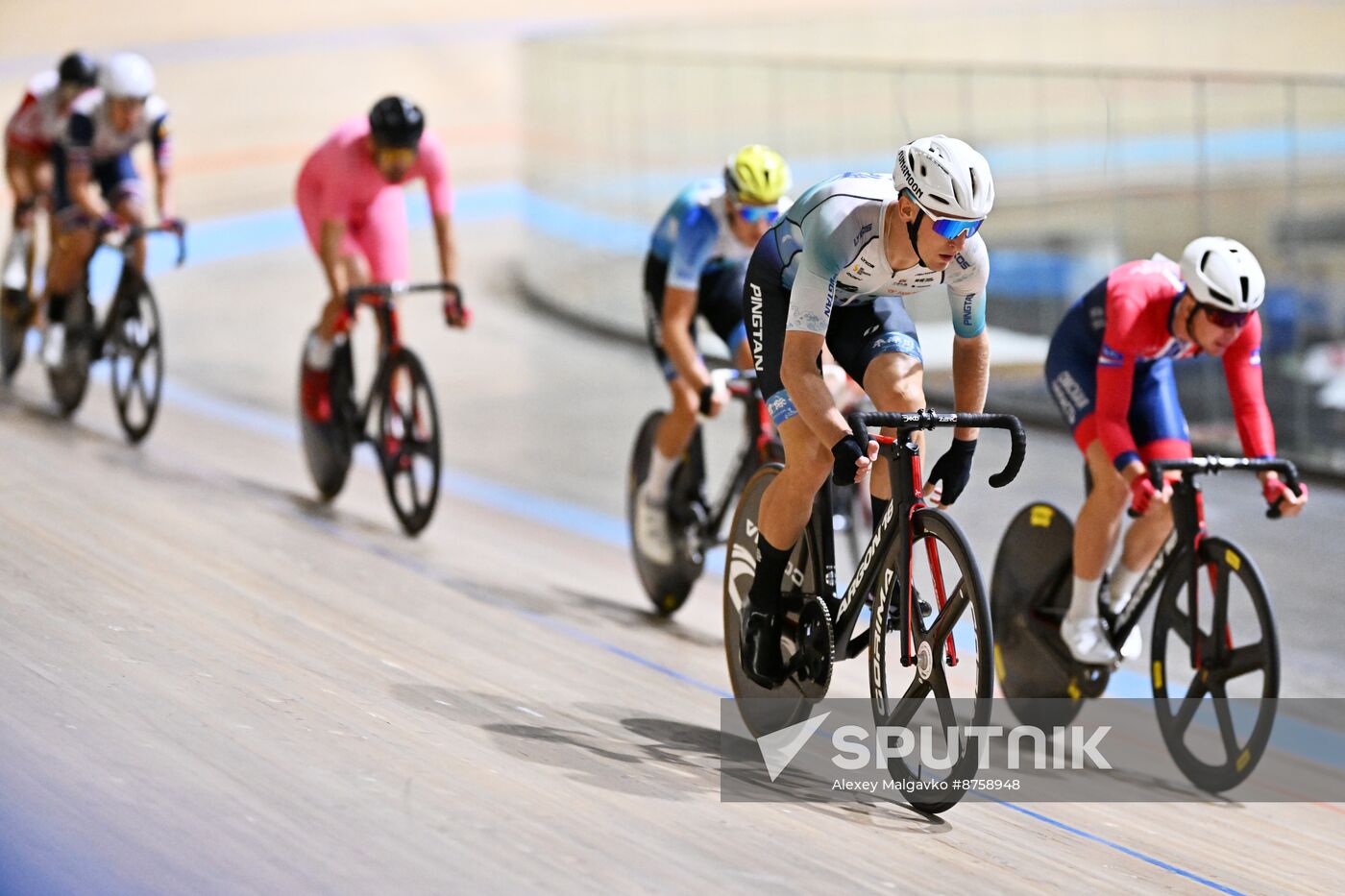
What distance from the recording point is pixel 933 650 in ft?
11.0

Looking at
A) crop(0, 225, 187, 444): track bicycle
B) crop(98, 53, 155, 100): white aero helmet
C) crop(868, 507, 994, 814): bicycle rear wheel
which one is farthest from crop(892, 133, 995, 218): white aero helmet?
Result: crop(98, 53, 155, 100): white aero helmet

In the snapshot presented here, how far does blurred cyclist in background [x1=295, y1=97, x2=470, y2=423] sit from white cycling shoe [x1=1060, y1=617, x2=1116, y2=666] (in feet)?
8.00

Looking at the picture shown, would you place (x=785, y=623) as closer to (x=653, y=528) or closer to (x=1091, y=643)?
(x=1091, y=643)

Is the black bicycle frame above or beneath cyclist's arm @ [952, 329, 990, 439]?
beneath

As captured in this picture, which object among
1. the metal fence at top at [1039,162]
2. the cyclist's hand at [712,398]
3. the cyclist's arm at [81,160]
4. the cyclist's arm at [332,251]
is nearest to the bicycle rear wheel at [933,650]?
the cyclist's hand at [712,398]

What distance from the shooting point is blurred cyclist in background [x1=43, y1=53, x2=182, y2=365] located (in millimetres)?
6609

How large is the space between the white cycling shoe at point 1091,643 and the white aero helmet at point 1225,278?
91cm

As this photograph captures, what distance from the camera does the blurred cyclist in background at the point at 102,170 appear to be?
6609 mm

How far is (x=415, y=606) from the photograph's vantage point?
5.03 metres

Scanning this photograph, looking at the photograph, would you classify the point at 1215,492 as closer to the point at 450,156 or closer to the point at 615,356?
the point at 615,356

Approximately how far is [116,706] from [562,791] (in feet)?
3.17

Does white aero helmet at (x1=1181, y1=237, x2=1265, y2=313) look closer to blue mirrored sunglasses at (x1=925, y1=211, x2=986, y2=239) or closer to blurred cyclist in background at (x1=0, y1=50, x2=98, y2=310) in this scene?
blue mirrored sunglasses at (x1=925, y1=211, x2=986, y2=239)

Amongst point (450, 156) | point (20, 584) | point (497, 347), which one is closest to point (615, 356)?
point (497, 347)

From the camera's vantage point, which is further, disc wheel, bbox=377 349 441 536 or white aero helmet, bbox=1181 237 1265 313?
disc wheel, bbox=377 349 441 536
